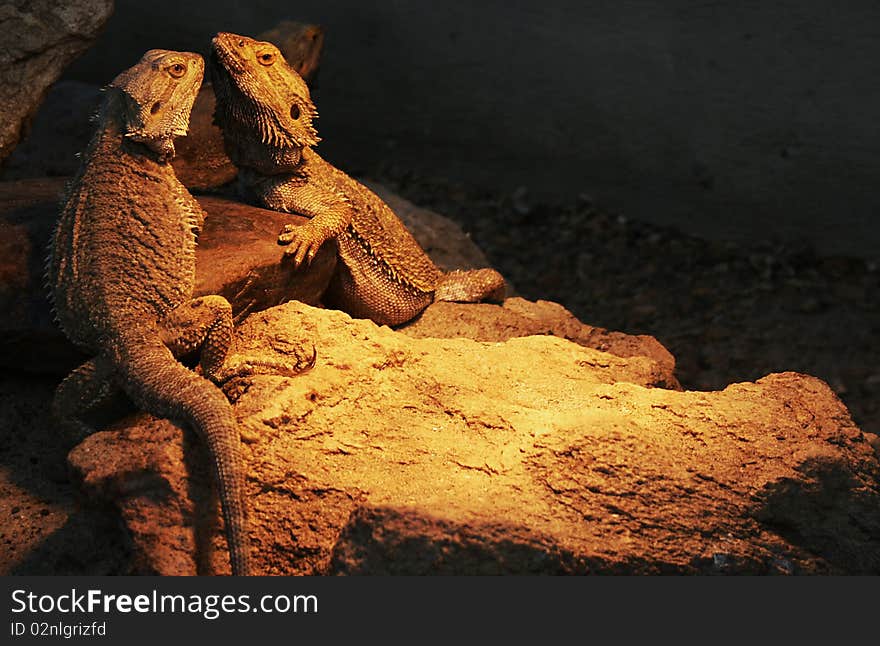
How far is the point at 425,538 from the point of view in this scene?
2.54 m

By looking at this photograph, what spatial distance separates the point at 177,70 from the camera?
375cm

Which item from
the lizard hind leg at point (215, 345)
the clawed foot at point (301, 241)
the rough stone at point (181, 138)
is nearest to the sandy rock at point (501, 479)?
the lizard hind leg at point (215, 345)

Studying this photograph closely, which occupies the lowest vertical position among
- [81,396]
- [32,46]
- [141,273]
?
[81,396]

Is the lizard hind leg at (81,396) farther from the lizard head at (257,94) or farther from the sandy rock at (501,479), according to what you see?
the lizard head at (257,94)

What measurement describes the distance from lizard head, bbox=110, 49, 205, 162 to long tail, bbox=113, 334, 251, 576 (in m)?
0.91

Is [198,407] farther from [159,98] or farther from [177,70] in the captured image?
[177,70]

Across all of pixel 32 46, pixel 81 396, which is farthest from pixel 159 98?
pixel 32 46

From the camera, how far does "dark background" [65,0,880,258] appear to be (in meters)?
5.99

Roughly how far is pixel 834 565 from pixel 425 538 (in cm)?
130

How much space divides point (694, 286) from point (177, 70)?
3.64 meters

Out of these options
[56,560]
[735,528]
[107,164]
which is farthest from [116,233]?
[735,528]

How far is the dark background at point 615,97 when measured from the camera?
599cm

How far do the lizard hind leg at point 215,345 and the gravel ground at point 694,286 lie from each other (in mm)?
2661

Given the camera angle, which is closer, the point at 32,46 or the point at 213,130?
the point at 32,46
